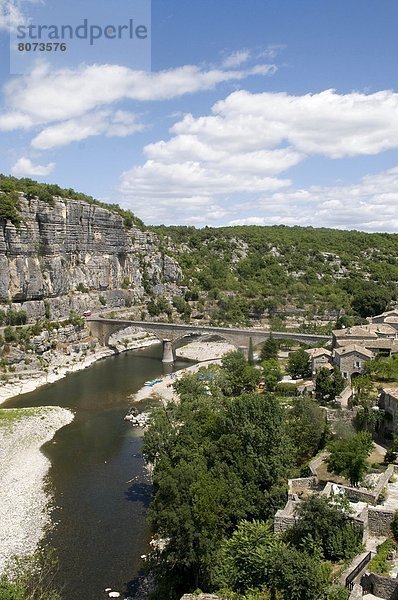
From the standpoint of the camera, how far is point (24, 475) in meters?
27.7

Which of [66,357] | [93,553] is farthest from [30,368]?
[93,553]

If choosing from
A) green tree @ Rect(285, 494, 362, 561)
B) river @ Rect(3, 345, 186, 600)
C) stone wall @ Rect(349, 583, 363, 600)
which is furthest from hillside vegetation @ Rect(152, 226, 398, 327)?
stone wall @ Rect(349, 583, 363, 600)

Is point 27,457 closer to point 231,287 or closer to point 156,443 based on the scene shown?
point 156,443

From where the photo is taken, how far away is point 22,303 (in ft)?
212

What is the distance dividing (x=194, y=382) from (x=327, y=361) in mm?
12836

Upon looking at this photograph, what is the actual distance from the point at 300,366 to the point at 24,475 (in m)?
22.4

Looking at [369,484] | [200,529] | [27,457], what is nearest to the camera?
[200,529]

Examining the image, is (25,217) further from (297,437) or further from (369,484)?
(369,484)

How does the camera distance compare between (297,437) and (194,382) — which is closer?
(297,437)

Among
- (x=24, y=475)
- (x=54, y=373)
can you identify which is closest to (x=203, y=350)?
(x=54, y=373)

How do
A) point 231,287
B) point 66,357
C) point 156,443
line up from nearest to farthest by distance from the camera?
1. point 156,443
2. point 66,357
3. point 231,287

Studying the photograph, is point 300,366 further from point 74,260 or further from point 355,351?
point 74,260

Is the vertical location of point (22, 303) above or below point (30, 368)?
above

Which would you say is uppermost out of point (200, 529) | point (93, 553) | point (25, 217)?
point (25, 217)
